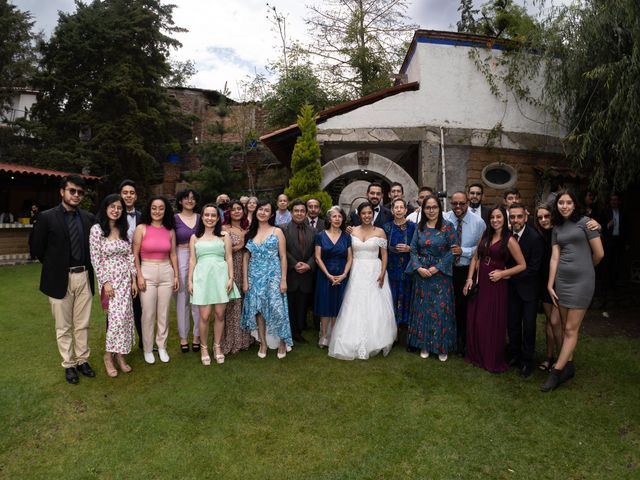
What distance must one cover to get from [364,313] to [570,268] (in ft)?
6.89

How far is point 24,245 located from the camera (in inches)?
507

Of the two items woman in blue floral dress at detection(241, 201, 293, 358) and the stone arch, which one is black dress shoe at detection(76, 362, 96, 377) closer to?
woman in blue floral dress at detection(241, 201, 293, 358)

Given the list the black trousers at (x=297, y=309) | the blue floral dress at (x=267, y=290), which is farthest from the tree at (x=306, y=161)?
the blue floral dress at (x=267, y=290)

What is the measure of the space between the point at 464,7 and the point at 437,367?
2217 centimetres

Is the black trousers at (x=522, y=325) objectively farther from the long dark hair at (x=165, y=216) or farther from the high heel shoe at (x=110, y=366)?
the high heel shoe at (x=110, y=366)

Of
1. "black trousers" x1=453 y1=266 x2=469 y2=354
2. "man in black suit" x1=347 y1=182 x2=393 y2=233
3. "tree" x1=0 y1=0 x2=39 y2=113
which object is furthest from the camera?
"tree" x1=0 y1=0 x2=39 y2=113

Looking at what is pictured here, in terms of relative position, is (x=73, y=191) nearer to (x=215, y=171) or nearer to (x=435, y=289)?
(x=435, y=289)

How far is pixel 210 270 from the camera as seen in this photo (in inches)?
171

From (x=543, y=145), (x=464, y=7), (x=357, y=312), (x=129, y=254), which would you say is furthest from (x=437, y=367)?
(x=464, y=7)

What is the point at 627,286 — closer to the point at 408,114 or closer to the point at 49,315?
the point at 408,114

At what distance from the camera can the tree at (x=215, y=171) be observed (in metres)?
15.2

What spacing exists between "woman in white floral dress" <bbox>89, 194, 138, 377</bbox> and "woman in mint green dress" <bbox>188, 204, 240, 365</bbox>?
2.01 ft

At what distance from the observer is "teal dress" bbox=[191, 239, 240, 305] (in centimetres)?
433

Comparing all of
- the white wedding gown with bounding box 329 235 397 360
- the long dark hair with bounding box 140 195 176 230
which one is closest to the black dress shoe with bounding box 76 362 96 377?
the long dark hair with bounding box 140 195 176 230
